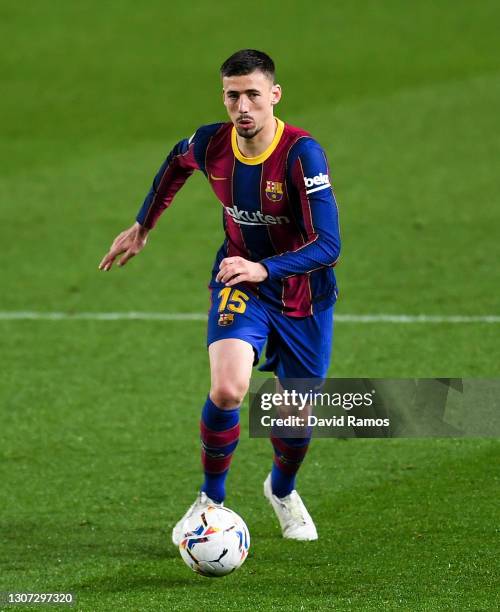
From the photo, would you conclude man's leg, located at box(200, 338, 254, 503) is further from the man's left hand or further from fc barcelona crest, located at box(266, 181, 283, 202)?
fc barcelona crest, located at box(266, 181, 283, 202)

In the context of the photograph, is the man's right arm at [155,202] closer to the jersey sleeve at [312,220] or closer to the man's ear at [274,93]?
the man's ear at [274,93]

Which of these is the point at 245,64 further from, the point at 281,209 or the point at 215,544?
the point at 215,544

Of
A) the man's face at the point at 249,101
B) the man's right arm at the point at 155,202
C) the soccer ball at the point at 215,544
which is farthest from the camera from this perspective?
the man's right arm at the point at 155,202

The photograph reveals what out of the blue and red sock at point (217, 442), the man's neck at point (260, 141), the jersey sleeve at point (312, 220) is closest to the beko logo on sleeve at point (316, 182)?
the jersey sleeve at point (312, 220)

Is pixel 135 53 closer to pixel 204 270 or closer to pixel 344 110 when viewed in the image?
pixel 344 110

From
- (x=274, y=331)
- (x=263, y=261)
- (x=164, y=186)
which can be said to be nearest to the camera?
(x=263, y=261)

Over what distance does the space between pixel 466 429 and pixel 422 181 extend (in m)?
6.39

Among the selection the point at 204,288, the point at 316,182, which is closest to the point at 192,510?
the point at 316,182

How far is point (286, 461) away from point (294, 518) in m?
0.31

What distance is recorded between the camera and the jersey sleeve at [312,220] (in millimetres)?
5613

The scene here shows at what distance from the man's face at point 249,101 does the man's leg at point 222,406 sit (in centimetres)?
94

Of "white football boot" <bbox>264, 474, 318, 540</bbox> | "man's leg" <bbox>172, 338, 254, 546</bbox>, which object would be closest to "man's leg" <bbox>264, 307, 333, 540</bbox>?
"white football boot" <bbox>264, 474, 318, 540</bbox>

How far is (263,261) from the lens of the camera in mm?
5602

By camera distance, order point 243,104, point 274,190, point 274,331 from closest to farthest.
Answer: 1. point 243,104
2. point 274,190
3. point 274,331
